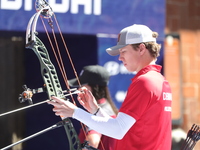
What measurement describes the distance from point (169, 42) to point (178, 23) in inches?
13.8

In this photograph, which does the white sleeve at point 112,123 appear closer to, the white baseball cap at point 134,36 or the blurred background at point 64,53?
the white baseball cap at point 134,36

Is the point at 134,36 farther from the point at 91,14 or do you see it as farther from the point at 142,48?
the point at 91,14

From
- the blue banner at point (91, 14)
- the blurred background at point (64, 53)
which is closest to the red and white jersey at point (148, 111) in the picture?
the blurred background at point (64, 53)

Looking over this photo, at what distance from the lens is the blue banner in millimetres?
4387

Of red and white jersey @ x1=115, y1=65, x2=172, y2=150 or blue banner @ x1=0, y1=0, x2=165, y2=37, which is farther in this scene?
blue banner @ x1=0, y1=0, x2=165, y2=37

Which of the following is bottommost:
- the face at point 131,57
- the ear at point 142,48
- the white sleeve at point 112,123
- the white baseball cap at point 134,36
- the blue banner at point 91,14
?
the white sleeve at point 112,123

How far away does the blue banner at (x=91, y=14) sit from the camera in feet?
14.4

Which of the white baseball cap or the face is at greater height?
the white baseball cap

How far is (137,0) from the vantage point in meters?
4.93

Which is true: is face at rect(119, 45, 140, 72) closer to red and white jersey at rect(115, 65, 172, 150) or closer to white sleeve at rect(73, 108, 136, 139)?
red and white jersey at rect(115, 65, 172, 150)

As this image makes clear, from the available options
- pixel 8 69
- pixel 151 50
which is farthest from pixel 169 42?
pixel 151 50

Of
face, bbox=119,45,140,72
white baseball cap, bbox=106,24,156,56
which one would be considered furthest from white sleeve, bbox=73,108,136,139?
white baseball cap, bbox=106,24,156,56

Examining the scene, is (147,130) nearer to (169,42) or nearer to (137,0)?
(137,0)

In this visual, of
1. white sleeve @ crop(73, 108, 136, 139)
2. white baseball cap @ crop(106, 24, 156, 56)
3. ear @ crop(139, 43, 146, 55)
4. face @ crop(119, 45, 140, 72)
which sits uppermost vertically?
white baseball cap @ crop(106, 24, 156, 56)
